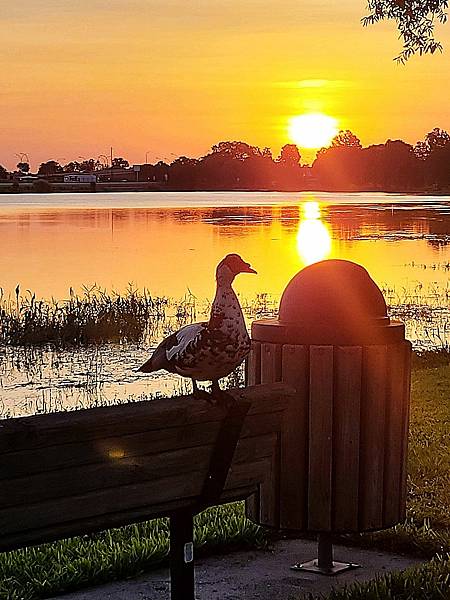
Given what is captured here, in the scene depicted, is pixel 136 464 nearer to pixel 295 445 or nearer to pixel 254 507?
pixel 295 445

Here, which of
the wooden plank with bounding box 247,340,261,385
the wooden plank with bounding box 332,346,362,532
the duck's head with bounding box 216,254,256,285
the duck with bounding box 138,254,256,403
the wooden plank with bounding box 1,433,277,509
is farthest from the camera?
the wooden plank with bounding box 247,340,261,385

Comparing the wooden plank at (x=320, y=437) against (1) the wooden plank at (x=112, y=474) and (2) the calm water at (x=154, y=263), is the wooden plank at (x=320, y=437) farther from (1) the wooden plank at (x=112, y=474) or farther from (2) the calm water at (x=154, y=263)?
(2) the calm water at (x=154, y=263)

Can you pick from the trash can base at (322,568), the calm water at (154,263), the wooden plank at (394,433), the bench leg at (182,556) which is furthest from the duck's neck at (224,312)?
the calm water at (154,263)

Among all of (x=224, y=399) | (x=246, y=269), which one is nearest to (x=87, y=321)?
(x=246, y=269)

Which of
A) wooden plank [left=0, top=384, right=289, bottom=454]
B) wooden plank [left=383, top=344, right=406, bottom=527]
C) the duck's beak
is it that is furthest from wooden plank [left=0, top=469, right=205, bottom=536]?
wooden plank [left=383, top=344, right=406, bottom=527]

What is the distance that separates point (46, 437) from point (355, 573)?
2539 millimetres

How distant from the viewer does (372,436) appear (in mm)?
5258

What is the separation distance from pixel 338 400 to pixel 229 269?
100cm

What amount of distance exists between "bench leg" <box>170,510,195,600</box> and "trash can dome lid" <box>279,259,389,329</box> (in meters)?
1.40

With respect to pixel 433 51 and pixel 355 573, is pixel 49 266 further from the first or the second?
pixel 355 573

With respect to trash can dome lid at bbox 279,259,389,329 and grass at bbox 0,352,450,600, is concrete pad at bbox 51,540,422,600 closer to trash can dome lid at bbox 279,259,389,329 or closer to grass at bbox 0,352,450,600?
grass at bbox 0,352,450,600

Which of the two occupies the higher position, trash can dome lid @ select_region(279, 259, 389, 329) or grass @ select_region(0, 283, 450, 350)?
trash can dome lid @ select_region(279, 259, 389, 329)

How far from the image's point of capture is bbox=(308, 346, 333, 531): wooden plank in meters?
5.18

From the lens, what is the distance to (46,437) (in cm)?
348
